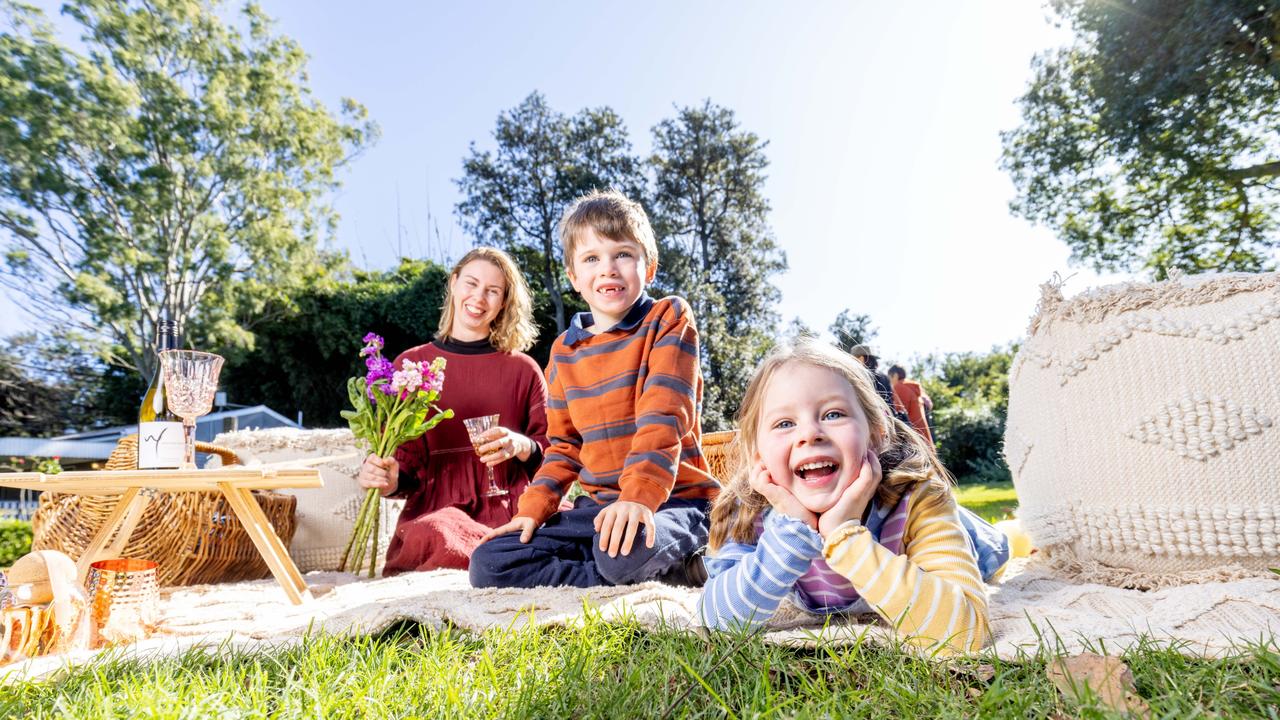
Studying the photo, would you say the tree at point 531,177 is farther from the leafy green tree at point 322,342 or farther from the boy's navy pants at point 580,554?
the boy's navy pants at point 580,554

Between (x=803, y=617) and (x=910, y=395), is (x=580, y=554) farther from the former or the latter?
(x=910, y=395)

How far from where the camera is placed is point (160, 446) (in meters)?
2.76

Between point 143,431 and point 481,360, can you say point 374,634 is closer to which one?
point 143,431

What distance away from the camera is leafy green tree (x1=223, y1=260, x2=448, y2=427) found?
21.8 meters

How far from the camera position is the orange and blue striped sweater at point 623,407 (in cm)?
255

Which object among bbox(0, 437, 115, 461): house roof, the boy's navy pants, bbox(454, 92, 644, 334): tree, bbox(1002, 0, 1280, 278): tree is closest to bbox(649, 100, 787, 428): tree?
bbox(454, 92, 644, 334): tree

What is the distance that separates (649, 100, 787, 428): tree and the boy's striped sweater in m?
20.3

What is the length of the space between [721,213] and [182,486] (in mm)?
21608

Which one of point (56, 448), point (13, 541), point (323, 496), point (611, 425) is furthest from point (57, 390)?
point (611, 425)

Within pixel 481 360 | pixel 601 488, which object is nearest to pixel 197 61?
pixel 481 360

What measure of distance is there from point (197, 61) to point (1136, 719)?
82.5 feet

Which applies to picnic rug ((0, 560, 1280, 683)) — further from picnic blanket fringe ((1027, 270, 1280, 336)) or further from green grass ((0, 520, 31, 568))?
green grass ((0, 520, 31, 568))

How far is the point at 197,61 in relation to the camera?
67.6ft

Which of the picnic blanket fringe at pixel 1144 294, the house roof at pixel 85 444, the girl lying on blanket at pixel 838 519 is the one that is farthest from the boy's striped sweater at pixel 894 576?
the house roof at pixel 85 444
